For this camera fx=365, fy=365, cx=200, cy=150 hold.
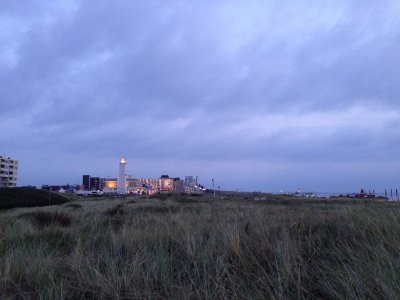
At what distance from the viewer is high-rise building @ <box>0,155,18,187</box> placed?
400 ft

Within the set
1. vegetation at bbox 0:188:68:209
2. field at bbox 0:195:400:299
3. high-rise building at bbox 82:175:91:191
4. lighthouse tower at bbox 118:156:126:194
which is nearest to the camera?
field at bbox 0:195:400:299

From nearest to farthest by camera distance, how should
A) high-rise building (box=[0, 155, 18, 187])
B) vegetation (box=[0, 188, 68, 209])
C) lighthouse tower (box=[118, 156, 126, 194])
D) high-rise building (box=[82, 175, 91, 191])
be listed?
1. vegetation (box=[0, 188, 68, 209])
2. lighthouse tower (box=[118, 156, 126, 194])
3. high-rise building (box=[0, 155, 18, 187])
4. high-rise building (box=[82, 175, 91, 191])

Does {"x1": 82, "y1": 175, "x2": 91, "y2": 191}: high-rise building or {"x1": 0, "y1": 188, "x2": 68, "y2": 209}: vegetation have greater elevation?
{"x1": 82, "y1": 175, "x2": 91, "y2": 191}: high-rise building

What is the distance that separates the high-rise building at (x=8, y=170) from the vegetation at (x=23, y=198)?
94481mm

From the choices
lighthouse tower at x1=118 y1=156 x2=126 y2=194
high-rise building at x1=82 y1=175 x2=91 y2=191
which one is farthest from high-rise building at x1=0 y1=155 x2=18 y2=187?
lighthouse tower at x1=118 y1=156 x2=126 y2=194

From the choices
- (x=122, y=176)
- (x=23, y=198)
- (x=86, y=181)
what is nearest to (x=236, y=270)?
(x=23, y=198)

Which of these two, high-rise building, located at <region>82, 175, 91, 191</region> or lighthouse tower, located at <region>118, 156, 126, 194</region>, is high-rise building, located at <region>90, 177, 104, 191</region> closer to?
high-rise building, located at <region>82, 175, 91, 191</region>

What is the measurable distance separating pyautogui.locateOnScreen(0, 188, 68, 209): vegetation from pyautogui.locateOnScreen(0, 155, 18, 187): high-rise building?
94481 millimetres

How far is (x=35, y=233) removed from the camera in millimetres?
7664

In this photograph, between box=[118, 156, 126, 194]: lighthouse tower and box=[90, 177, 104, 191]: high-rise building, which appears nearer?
box=[118, 156, 126, 194]: lighthouse tower

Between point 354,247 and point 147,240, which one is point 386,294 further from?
point 147,240

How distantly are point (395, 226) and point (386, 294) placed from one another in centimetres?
243

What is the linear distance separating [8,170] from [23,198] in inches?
4231

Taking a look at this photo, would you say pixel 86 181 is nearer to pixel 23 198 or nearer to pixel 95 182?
pixel 95 182
